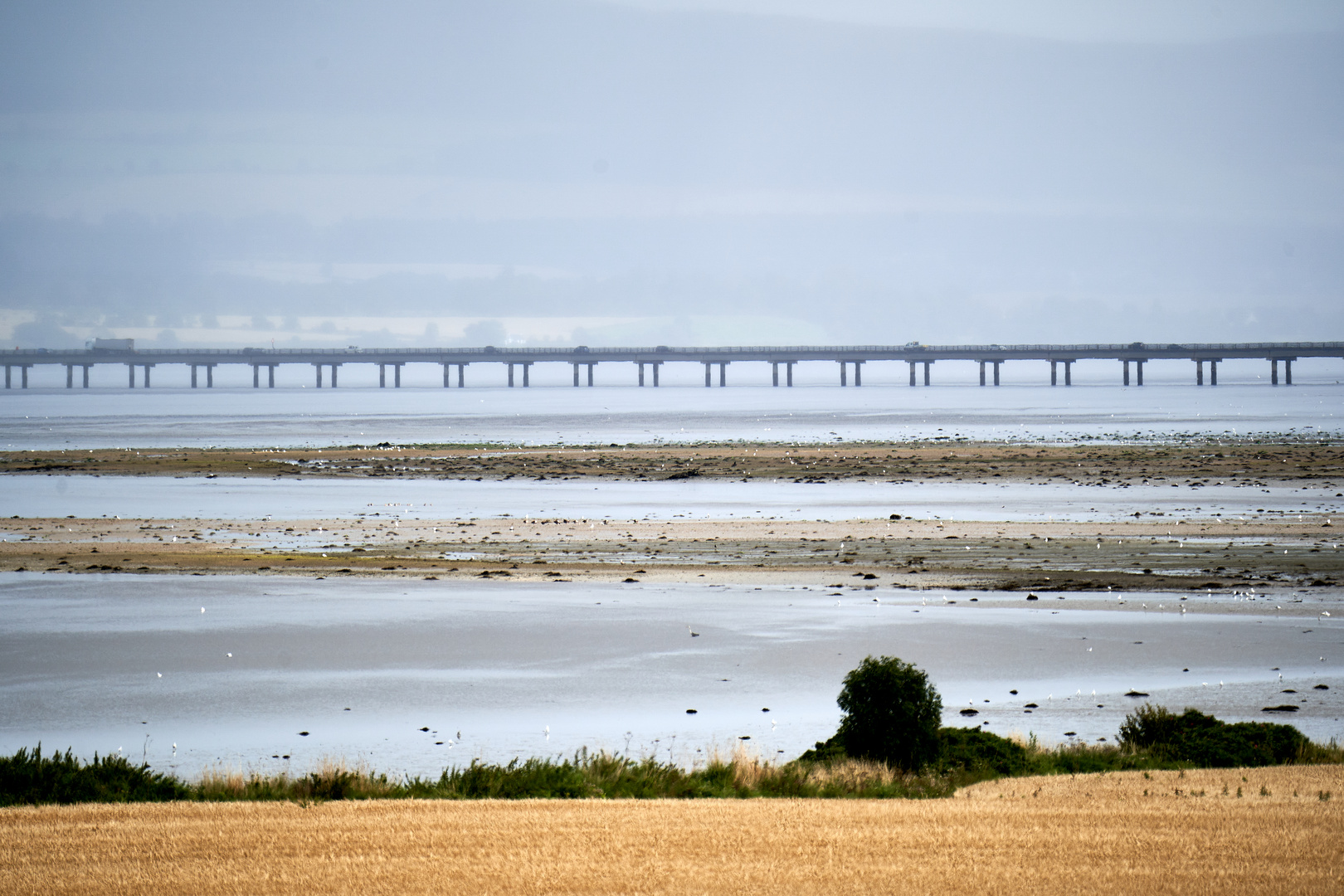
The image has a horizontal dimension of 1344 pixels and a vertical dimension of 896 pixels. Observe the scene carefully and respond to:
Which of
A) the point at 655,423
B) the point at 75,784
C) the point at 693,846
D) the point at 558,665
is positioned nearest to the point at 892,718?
the point at 693,846

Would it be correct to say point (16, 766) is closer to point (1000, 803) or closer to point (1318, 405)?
point (1000, 803)

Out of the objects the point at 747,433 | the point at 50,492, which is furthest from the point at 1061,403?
the point at 50,492

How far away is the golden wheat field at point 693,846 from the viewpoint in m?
8.38

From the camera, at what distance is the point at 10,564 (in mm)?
28547

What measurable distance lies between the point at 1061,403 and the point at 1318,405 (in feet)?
93.0

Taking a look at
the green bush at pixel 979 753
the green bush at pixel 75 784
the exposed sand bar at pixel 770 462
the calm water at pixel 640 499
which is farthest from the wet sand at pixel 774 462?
the green bush at pixel 75 784

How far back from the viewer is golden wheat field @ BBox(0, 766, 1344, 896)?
8383 millimetres

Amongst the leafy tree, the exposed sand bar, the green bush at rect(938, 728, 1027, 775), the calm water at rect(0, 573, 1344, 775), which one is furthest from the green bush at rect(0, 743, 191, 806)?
the exposed sand bar

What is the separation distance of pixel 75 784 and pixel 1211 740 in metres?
10.1

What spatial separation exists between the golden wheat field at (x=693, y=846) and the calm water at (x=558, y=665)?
3.16m

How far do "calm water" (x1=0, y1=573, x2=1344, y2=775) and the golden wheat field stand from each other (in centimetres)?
316

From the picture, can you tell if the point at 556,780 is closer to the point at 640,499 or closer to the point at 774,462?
the point at 640,499

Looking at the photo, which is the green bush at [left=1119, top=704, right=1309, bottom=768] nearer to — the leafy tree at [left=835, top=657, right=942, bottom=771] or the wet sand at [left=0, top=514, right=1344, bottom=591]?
the leafy tree at [left=835, top=657, right=942, bottom=771]

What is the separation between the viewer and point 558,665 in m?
18.3
